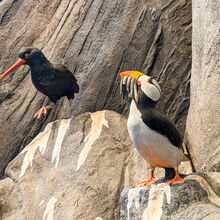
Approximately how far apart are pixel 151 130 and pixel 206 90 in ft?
1.95

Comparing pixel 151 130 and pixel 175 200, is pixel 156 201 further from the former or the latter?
pixel 151 130

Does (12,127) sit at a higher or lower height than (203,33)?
lower

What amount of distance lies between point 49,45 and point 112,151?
6.52ft

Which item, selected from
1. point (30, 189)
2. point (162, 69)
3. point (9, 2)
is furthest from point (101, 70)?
point (9, 2)

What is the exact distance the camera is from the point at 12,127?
190 inches

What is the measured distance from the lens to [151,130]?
2551 millimetres

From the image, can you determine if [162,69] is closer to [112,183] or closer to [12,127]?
[112,183]

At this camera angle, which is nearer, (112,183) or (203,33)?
(203,33)

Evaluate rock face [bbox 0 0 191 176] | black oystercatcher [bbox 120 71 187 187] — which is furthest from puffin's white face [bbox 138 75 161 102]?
rock face [bbox 0 0 191 176]

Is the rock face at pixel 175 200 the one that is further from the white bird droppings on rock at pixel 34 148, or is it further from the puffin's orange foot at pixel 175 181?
the white bird droppings on rock at pixel 34 148

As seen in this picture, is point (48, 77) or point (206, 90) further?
point (48, 77)

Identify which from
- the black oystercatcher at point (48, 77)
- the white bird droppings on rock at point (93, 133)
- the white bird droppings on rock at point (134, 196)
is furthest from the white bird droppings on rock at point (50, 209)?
the white bird droppings on rock at point (134, 196)

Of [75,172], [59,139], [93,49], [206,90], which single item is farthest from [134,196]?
[93,49]

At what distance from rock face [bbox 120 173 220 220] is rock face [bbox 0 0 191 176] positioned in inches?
59.9
